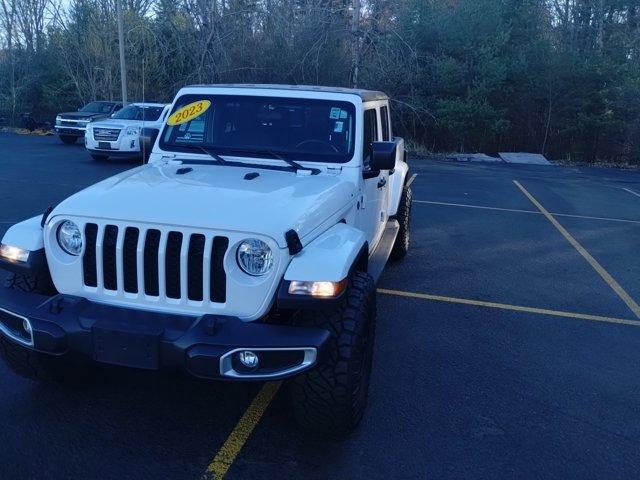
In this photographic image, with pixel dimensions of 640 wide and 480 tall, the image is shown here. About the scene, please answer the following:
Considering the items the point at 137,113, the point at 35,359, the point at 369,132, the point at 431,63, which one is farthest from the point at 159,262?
the point at 431,63

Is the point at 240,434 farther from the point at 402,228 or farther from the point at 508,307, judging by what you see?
the point at 402,228

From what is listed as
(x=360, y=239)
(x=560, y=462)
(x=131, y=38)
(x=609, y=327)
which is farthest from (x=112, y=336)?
(x=131, y=38)

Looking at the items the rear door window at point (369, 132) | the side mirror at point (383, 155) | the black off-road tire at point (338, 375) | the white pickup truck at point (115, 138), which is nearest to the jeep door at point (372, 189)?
the rear door window at point (369, 132)

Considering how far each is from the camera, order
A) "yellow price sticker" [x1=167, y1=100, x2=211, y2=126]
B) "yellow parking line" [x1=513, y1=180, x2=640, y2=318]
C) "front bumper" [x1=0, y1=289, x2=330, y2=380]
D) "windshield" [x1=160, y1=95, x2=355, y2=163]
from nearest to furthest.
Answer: "front bumper" [x1=0, y1=289, x2=330, y2=380] → "windshield" [x1=160, y1=95, x2=355, y2=163] → "yellow price sticker" [x1=167, y1=100, x2=211, y2=126] → "yellow parking line" [x1=513, y1=180, x2=640, y2=318]

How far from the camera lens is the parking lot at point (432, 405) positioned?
3396mm

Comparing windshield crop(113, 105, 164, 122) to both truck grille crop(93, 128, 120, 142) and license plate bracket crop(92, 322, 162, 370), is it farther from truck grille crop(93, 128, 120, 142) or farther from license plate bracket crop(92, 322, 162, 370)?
license plate bracket crop(92, 322, 162, 370)

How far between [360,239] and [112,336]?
1.49 m

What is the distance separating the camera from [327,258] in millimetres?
3330

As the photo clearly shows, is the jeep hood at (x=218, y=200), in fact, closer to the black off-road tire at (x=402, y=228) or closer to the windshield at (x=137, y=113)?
the black off-road tire at (x=402, y=228)

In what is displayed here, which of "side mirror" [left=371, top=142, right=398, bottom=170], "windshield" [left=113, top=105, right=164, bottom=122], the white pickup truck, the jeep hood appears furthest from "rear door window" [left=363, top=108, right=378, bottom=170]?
"windshield" [left=113, top=105, right=164, bottom=122]

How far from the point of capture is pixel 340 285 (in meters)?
3.23

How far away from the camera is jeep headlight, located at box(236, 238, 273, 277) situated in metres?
3.26

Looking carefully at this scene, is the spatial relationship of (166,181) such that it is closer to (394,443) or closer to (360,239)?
(360,239)

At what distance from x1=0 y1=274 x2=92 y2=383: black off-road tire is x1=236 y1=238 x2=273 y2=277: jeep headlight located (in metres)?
1.18
